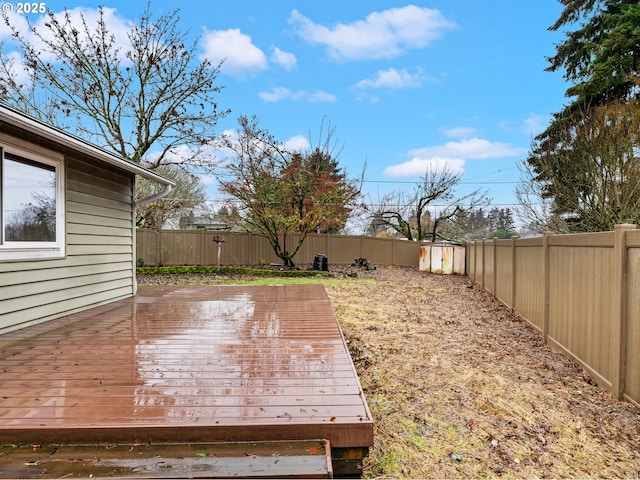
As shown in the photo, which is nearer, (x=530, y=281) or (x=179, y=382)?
(x=179, y=382)

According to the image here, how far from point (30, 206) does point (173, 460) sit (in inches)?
134

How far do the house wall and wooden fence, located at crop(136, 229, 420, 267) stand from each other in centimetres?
698

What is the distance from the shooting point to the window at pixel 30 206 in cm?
348

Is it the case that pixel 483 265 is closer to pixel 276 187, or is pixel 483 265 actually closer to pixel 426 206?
pixel 276 187

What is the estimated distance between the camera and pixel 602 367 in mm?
2816

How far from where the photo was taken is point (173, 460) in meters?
1.63

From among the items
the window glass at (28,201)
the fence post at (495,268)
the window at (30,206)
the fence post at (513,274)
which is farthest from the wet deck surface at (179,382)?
the fence post at (495,268)

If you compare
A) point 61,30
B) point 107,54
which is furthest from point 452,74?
point 61,30

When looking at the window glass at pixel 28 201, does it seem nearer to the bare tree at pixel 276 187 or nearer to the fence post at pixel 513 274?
the fence post at pixel 513 274

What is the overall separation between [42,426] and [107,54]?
11.8 meters

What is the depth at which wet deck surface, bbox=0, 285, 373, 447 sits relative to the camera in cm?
177

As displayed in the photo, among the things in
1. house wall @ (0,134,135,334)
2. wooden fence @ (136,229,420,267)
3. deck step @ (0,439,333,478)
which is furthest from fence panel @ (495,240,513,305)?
wooden fence @ (136,229,420,267)

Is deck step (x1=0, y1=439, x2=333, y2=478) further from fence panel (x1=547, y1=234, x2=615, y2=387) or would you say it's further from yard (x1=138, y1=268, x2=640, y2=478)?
fence panel (x1=547, y1=234, x2=615, y2=387)

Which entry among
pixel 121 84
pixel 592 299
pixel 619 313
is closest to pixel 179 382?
pixel 619 313
